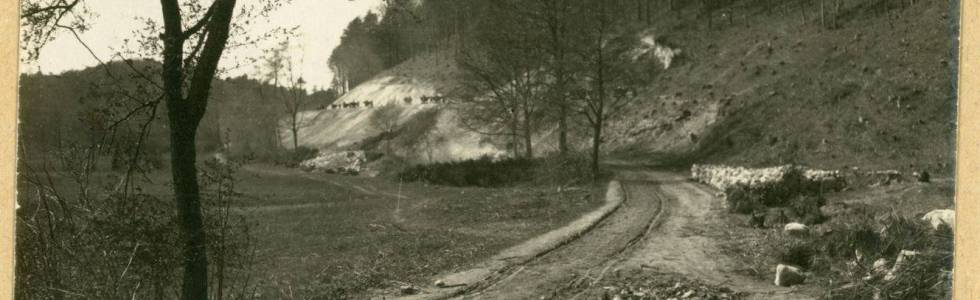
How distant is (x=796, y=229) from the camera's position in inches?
536

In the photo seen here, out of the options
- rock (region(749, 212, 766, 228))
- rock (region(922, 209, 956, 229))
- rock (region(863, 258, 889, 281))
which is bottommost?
rock (region(749, 212, 766, 228))

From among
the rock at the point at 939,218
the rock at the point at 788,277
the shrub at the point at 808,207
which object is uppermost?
the rock at the point at 939,218

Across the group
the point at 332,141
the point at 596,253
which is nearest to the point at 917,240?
the point at 596,253

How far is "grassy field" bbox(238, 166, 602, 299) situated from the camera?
40.3ft

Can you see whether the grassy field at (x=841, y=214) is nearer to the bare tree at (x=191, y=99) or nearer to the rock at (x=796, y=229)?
the rock at (x=796, y=229)

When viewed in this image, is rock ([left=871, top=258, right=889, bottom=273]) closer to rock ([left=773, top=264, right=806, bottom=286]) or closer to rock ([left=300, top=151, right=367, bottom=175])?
rock ([left=773, top=264, right=806, bottom=286])

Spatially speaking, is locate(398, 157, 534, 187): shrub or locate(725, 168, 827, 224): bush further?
locate(398, 157, 534, 187): shrub

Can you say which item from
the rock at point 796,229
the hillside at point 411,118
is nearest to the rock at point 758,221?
the rock at point 796,229

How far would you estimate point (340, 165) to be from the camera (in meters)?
50.7

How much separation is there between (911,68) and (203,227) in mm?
28544

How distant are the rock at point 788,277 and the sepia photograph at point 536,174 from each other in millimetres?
46

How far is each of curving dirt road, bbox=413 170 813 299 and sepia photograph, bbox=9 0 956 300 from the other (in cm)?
8

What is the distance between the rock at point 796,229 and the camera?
1345 centimetres

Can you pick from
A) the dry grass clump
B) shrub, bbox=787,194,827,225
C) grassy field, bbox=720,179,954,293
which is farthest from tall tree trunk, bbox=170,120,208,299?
shrub, bbox=787,194,827,225
